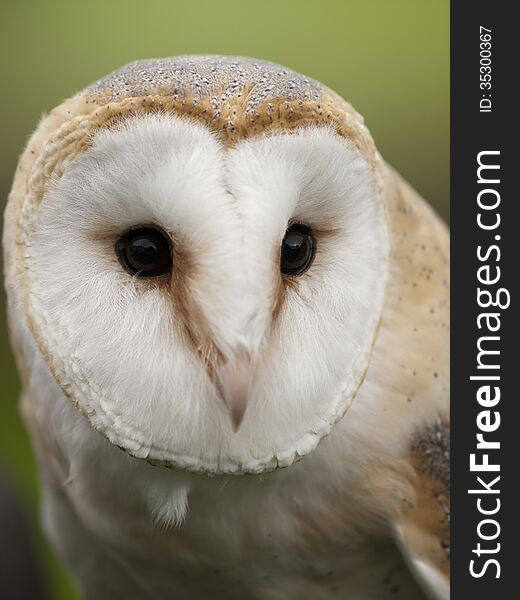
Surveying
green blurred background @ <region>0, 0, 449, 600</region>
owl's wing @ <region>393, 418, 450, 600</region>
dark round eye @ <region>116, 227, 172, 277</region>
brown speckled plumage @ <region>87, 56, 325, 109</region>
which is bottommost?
owl's wing @ <region>393, 418, 450, 600</region>

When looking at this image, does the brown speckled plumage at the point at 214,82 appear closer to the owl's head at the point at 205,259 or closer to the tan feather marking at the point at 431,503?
the owl's head at the point at 205,259

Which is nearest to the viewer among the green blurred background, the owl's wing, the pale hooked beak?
the pale hooked beak

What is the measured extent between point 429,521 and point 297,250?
0.56 metres

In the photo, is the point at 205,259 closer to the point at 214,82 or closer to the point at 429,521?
the point at 214,82

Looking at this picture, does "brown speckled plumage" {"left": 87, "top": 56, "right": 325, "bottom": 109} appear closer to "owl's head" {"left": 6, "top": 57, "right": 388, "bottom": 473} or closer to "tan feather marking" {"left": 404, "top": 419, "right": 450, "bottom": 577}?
"owl's head" {"left": 6, "top": 57, "right": 388, "bottom": 473}

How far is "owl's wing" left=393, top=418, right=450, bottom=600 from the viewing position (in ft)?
4.79

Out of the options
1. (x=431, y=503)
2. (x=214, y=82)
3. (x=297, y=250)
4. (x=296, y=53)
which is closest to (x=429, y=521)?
(x=431, y=503)

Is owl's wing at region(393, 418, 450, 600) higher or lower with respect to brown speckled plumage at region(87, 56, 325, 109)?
lower

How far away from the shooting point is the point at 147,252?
3.59ft

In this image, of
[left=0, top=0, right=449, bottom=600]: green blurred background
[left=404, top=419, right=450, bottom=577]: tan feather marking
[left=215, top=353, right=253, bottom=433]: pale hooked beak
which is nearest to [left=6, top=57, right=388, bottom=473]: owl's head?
[left=215, top=353, right=253, bottom=433]: pale hooked beak

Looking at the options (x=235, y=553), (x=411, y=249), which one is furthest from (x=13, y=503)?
(x=411, y=249)

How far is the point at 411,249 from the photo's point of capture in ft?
4.90

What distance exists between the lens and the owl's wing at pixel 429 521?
1459mm

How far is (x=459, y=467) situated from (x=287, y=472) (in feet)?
0.88
